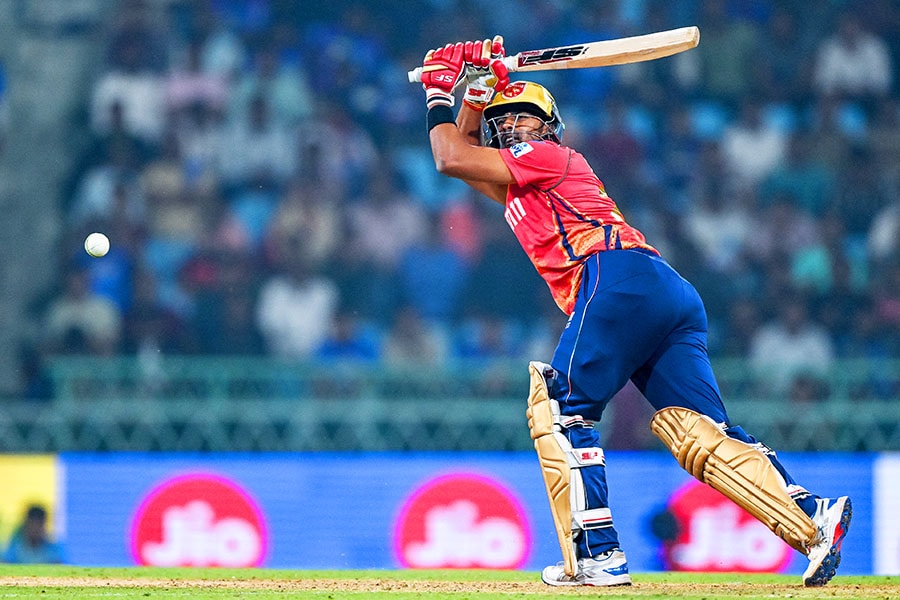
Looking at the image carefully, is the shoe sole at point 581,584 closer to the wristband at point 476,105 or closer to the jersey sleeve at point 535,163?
the jersey sleeve at point 535,163

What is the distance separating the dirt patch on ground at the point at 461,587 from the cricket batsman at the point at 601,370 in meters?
0.13

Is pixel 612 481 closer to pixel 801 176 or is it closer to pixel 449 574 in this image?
pixel 449 574

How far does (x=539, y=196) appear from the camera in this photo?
540 centimetres

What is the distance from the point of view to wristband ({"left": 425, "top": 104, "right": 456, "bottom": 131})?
556 cm

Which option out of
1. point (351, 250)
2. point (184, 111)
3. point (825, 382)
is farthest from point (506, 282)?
point (184, 111)

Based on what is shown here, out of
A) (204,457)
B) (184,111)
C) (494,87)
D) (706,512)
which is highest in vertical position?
(184,111)

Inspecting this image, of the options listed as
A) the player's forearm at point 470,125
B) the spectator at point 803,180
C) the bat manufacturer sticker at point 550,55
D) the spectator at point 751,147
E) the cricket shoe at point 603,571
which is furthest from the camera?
the spectator at point 751,147

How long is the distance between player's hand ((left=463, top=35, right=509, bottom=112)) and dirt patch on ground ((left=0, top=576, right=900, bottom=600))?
202 cm

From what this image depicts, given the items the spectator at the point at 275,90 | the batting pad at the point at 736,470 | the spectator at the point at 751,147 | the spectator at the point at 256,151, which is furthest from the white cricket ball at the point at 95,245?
the spectator at the point at 751,147

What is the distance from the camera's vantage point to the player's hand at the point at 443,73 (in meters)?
5.65

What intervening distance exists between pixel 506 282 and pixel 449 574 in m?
5.54

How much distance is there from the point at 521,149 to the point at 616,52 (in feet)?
2.84

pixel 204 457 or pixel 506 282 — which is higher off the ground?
→ pixel 506 282

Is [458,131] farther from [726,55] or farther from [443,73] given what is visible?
[726,55]
